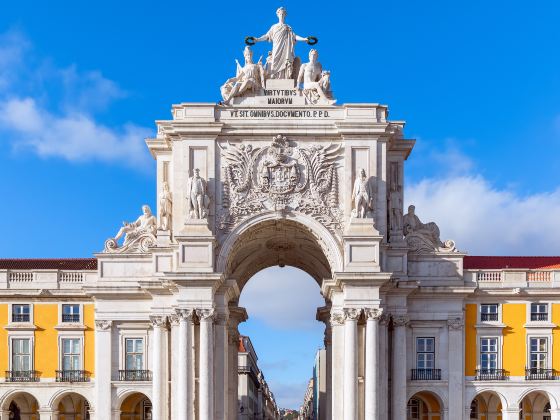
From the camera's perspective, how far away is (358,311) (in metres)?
46.5

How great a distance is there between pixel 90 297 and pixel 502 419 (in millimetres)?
22646

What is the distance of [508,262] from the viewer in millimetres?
55156

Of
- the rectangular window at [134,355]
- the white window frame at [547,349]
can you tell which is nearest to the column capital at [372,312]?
the white window frame at [547,349]

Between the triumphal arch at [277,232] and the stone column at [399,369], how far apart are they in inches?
2.0

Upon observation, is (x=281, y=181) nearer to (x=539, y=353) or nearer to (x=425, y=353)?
(x=425, y=353)

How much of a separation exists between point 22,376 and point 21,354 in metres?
1.17

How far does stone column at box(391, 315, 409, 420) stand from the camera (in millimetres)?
48094

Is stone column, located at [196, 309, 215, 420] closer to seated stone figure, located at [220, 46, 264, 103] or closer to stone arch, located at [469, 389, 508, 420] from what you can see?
seated stone figure, located at [220, 46, 264, 103]

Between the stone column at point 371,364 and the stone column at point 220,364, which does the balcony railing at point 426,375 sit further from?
the stone column at point 220,364

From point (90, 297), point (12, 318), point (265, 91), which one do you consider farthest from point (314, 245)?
point (12, 318)

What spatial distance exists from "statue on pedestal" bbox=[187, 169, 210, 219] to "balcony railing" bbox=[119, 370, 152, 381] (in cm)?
875

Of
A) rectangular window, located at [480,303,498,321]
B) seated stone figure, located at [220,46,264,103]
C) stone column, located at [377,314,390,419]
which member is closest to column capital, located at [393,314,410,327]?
stone column, located at [377,314,390,419]

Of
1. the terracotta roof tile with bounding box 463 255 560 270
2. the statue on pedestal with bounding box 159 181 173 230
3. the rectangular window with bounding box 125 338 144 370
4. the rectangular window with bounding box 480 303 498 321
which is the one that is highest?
the statue on pedestal with bounding box 159 181 173 230

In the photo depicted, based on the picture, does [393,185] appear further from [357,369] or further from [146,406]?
[146,406]
